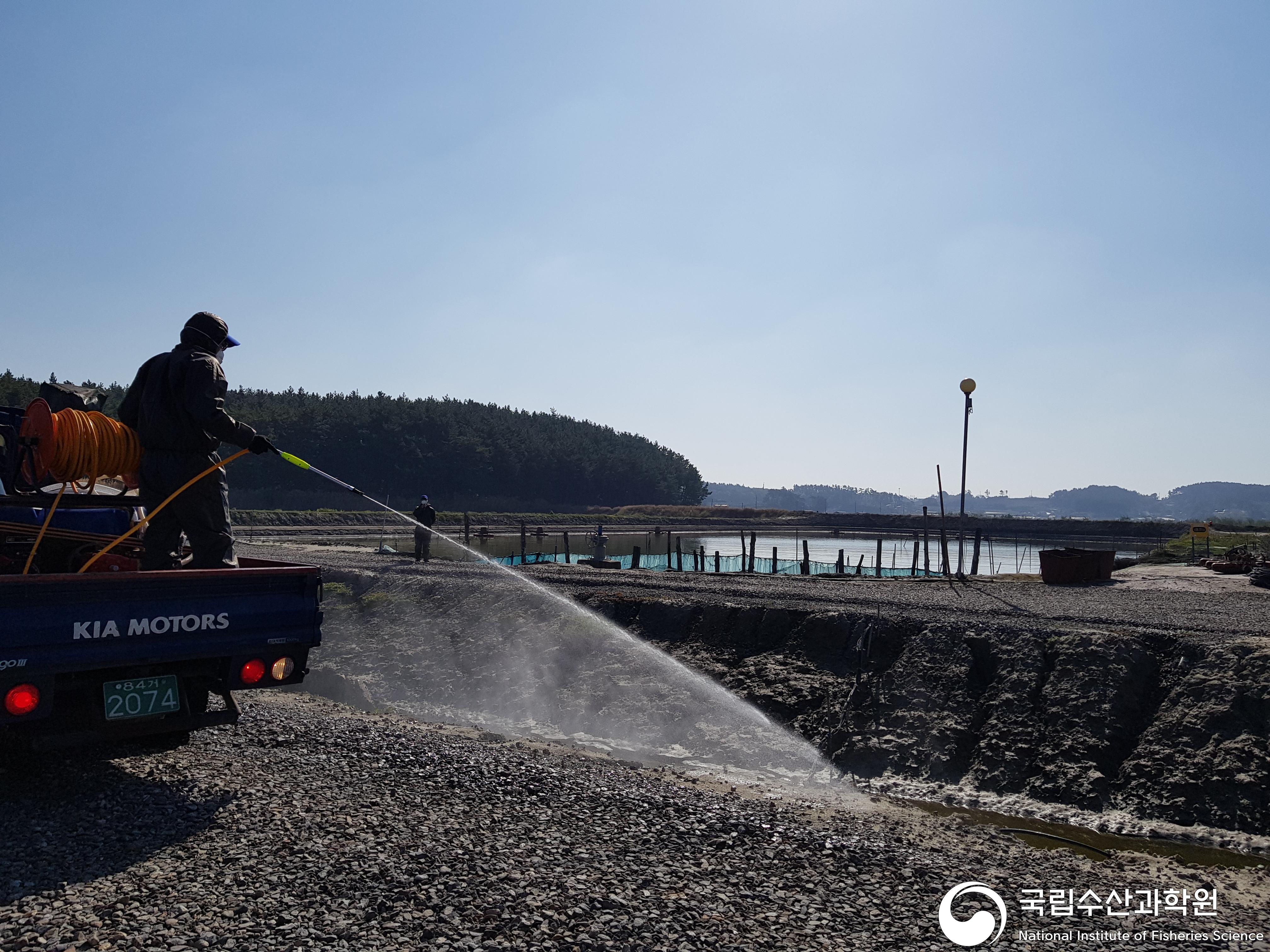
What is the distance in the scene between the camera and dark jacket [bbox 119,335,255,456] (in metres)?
6.77

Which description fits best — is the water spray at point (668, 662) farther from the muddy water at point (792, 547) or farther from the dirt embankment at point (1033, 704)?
the muddy water at point (792, 547)

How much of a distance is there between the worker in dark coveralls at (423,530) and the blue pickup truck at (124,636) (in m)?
Answer: 21.1

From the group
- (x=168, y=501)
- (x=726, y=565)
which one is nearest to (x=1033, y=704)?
(x=168, y=501)

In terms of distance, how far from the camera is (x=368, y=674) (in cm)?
1831

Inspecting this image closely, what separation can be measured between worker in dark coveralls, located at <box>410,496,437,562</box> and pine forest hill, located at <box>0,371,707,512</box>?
7125 cm

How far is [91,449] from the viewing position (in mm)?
6949

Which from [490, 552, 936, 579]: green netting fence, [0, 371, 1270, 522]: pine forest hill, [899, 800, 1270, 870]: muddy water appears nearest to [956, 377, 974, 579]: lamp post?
[490, 552, 936, 579]: green netting fence

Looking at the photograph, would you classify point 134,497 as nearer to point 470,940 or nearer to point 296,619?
point 296,619

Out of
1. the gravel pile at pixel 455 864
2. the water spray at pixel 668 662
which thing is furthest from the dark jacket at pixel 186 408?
the gravel pile at pixel 455 864

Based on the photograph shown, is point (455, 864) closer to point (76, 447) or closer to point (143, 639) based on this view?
point (143, 639)

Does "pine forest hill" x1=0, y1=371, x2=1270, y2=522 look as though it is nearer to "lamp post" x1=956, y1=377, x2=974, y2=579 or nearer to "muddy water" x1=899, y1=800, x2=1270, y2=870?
"lamp post" x1=956, y1=377, x2=974, y2=579

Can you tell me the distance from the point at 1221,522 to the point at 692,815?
373 feet

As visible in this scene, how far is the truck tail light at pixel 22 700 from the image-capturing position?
Result: 17.6 feet

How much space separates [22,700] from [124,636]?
0.71m
